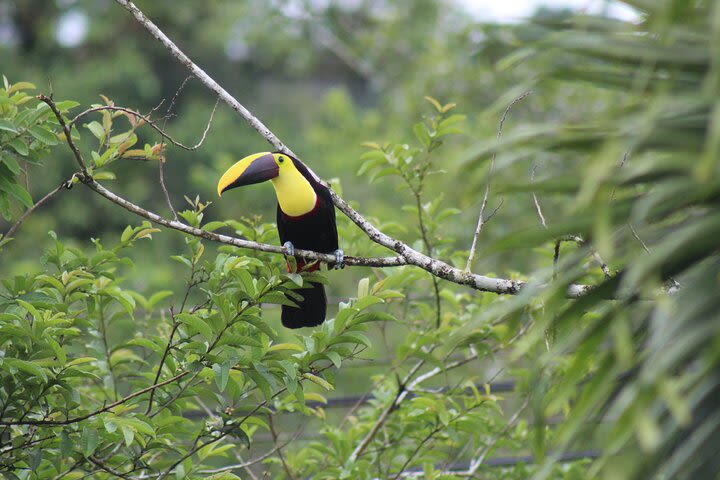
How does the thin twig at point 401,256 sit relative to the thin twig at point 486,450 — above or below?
above

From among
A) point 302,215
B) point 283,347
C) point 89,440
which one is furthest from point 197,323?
point 302,215

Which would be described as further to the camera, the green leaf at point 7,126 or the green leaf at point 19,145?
the green leaf at point 19,145

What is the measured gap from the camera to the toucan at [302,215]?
324 centimetres

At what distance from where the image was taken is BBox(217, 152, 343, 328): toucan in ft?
10.6

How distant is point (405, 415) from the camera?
3088mm

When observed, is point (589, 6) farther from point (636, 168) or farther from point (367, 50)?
point (367, 50)

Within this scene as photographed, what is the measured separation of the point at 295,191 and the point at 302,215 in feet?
0.34

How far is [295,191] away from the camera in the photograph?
337 centimetres

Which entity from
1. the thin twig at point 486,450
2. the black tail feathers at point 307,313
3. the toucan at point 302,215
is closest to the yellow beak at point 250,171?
the toucan at point 302,215

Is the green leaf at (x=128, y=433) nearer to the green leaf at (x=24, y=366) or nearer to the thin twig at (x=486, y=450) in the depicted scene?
the green leaf at (x=24, y=366)

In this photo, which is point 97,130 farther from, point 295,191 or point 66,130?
point 295,191

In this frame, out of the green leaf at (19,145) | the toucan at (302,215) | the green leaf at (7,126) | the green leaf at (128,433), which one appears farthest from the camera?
the toucan at (302,215)

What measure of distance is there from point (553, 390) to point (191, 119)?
11299mm

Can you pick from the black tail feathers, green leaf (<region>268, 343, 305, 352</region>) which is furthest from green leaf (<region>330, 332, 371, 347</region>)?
the black tail feathers
